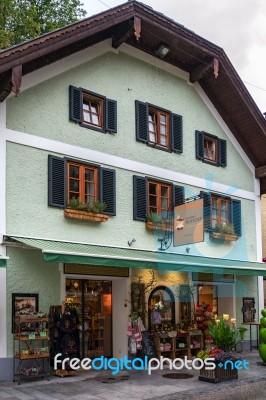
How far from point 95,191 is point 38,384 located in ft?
17.1

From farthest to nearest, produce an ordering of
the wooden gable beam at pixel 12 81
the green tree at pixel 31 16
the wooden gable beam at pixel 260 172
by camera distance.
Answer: the green tree at pixel 31 16 → the wooden gable beam at pixel 260 172 → the wooden gable beam at pixel 12 81

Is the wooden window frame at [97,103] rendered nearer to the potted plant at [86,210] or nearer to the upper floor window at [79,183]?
the upper floor window at [79,183]

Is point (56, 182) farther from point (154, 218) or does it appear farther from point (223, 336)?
point (223, 336)

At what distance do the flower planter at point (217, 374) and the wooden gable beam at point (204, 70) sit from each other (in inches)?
357

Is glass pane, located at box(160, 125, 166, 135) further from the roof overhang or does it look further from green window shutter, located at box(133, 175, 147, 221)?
the roof overhang

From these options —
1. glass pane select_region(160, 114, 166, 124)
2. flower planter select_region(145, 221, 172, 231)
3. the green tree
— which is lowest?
flower planter select_region(145, 221, 172, 231)

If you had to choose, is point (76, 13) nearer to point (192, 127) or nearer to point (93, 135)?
point (192, 127)

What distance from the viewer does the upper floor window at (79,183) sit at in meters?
14.1

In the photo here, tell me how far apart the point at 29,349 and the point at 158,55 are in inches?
383

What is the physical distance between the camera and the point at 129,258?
44.2 feet

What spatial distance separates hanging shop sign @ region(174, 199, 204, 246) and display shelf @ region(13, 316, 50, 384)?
4029 millimetres

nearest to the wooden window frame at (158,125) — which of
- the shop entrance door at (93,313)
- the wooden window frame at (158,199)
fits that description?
the wooden window frame at (158,199)

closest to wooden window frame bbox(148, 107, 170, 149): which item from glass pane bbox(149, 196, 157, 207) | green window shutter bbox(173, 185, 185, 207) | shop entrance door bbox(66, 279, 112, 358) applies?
green window shutter bbox(173, 185, 185, 207)

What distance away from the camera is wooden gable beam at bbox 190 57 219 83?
1773cm
